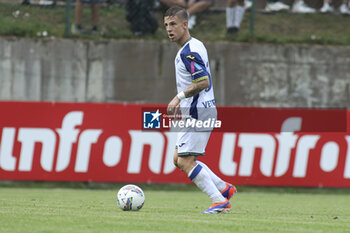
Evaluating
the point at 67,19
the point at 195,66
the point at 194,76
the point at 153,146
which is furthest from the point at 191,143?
the point at 67,19

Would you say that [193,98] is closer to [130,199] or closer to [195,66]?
[195,66]

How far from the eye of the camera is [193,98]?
8.94 meters

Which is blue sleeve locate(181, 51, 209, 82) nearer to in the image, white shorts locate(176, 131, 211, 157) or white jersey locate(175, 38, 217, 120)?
white jersey locate(175, 38, 217, 120)

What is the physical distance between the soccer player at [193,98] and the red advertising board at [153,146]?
696 centimetres

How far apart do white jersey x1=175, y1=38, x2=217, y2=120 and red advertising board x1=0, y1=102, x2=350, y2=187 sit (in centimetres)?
696

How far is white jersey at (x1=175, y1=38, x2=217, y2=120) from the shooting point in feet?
28.6

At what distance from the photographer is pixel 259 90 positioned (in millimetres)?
17594

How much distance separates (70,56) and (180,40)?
8.80 m

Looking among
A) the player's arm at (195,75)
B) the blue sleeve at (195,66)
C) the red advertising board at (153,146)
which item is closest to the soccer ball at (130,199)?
the player's arm at (195,75)

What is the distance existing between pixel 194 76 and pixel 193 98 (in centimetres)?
35

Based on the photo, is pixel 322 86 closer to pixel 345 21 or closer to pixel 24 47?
pixel 345 21

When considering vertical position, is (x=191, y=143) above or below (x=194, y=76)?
below

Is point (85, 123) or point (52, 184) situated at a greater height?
point (85, 123)

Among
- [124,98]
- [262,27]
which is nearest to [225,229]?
[124,98]
